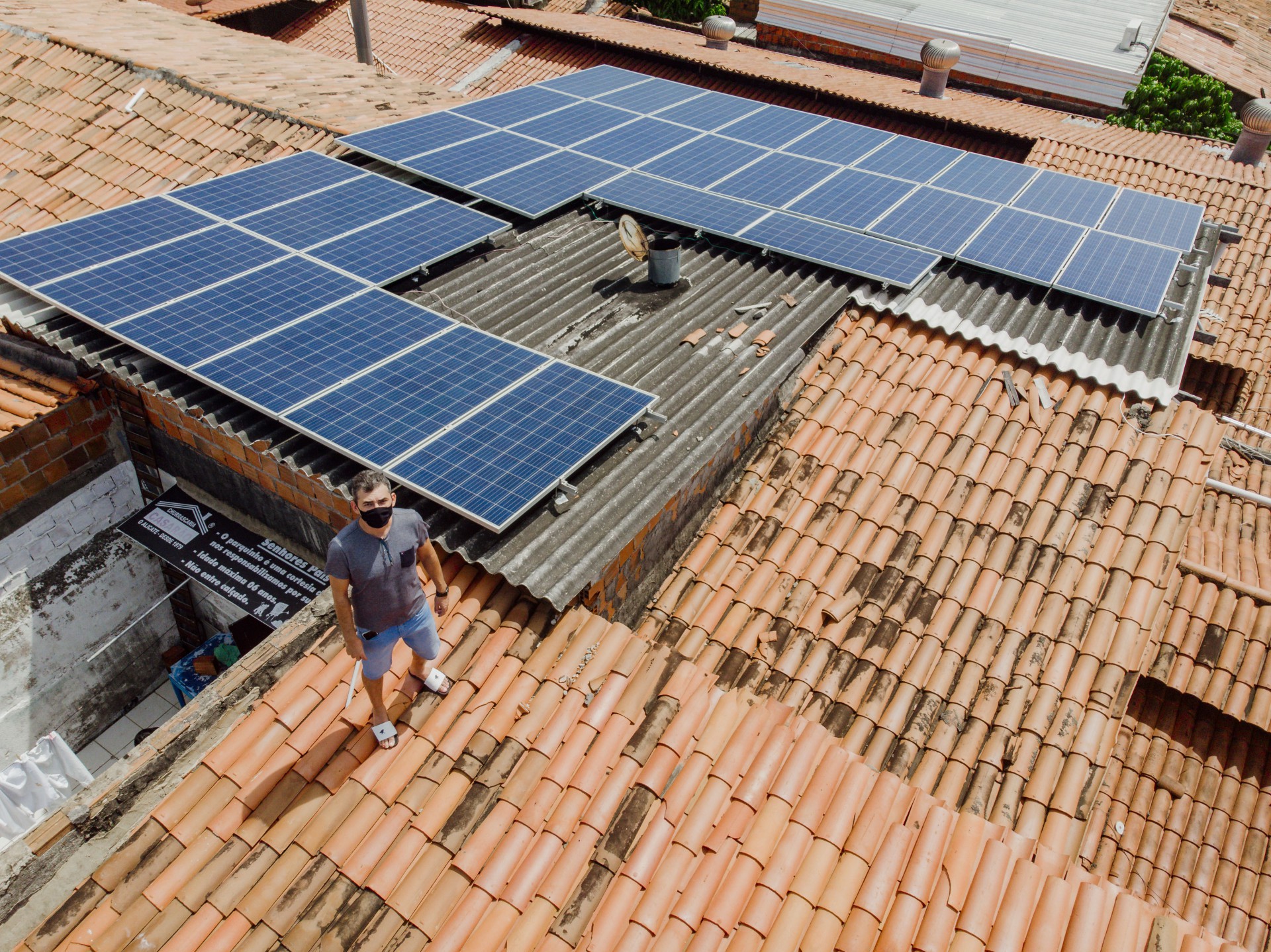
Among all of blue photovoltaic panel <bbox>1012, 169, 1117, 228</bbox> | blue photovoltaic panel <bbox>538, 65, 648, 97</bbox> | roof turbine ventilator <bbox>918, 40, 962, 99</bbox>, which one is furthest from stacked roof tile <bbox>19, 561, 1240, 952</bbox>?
roof turbine ventilator <bbox>918, 40, 962, 99</bbox>

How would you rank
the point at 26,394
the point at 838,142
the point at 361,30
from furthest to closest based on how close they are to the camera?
the point at 361,30
the point at 838,142
the point at 26,394

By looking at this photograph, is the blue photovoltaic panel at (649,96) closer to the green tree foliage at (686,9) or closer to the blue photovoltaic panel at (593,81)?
the blue photovoltaic panel at (593,81)

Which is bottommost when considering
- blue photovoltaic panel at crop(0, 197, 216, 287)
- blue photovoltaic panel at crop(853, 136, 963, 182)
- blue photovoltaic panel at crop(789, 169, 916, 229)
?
blue photovoltaic panel at crop(0, 197, 216, 287)

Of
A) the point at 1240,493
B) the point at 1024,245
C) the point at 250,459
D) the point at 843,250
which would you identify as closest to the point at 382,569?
the point at 250,459

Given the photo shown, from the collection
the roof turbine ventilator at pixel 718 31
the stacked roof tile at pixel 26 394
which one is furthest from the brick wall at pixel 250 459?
the roof turbine ventilator at pixel 718 31

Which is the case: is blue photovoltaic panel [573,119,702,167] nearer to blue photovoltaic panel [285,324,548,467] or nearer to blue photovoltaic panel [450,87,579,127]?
blue photovoltaic panel [450,87,579,127]

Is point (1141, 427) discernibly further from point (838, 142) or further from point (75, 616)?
point (75, 616)
